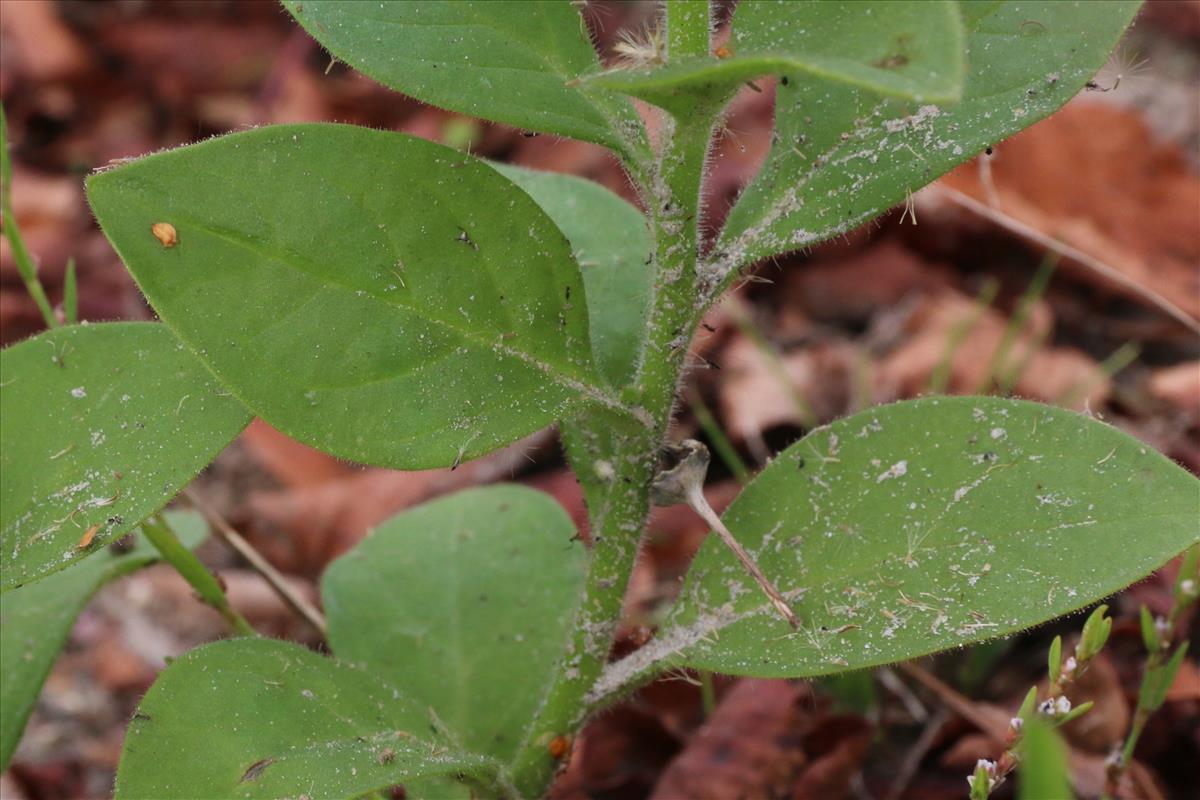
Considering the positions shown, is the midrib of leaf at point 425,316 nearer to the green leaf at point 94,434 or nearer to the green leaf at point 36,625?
the green leaf at point 94,434

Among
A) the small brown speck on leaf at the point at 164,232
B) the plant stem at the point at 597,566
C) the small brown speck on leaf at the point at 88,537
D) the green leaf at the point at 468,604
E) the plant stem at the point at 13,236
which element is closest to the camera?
the small brown speck on leaf at the point at 164,232

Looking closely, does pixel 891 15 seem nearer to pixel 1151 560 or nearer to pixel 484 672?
pixel 1151 560

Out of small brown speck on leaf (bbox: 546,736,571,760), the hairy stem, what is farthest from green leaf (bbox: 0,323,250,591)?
small brown speck on leaf (bbox: 546,736,571,760)

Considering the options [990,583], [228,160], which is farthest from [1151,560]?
[228,160]

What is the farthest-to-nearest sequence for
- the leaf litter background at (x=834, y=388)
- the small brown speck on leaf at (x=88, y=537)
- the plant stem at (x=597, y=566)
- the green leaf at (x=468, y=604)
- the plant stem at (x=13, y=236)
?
the leaf litter background at (x=834, y=388) < the green leaf at (x=468, y=604) < the plant stem at (x=13, y=236) < the plant stem at (x=597, y=566) < the small brown speck on leaf at (x=88, y=537)

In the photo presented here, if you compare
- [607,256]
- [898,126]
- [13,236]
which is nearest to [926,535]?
[898,126]

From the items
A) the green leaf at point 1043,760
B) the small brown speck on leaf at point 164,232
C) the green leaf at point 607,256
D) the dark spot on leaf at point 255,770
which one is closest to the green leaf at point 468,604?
the green leaf at point 607,256

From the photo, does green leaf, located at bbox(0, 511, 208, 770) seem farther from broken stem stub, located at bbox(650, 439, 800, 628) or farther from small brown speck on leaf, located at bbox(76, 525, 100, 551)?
Result: broken stem stub, located at bbox(650, 439, 800, 628)
